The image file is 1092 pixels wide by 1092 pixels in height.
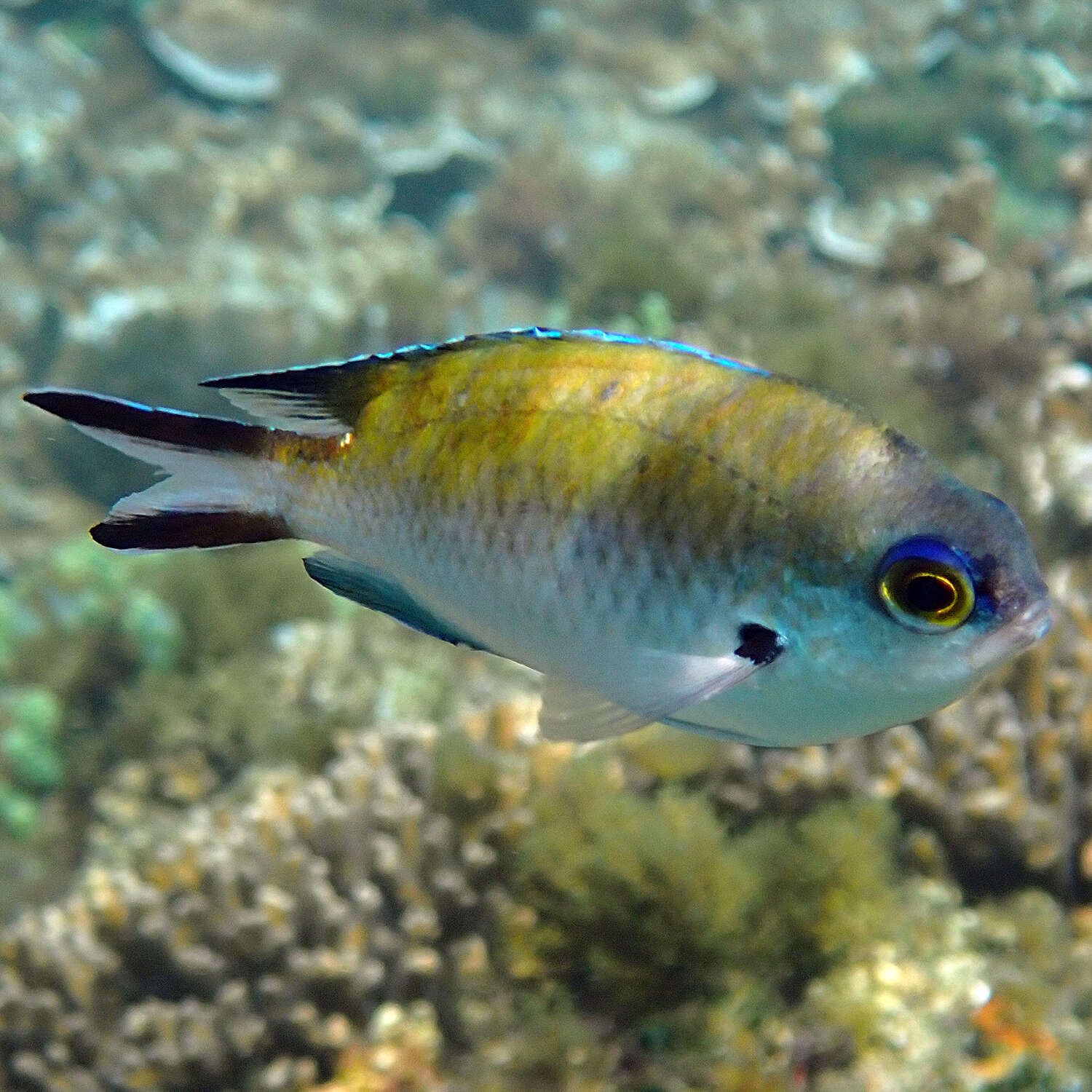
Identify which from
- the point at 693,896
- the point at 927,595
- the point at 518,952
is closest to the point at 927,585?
the point at 927,595

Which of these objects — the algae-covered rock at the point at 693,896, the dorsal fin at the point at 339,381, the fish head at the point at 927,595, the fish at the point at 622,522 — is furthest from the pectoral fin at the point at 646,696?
the algae-covered rock at the point at 693,896

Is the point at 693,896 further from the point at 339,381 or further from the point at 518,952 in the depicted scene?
the point at 339,381

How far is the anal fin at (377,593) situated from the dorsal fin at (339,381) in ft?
0.72

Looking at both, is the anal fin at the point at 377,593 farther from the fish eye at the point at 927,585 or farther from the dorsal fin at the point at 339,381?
the fish eye at the point at 927,585

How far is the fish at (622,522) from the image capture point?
1.25 m

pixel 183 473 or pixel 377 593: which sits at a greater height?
pixel 183 473

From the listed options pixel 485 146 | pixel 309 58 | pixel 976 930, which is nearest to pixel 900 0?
pixel 485 146

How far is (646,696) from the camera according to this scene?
128cm

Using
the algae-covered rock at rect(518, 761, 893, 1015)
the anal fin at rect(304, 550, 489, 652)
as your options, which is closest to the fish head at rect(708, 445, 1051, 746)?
the anal fin at rect(304, 550, 489, 652)

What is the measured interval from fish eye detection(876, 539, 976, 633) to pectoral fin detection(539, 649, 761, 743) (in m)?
0.21

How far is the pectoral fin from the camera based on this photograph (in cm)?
124

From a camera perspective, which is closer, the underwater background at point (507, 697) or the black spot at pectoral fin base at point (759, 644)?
the black spot at pectoral fin base at point (759, 644)

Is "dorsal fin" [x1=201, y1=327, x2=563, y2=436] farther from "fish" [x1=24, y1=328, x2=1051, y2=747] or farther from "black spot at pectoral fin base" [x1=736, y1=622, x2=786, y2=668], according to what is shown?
"black spot at pectoral fin base" [x1=736, y1=622, x2=786, y2=668]

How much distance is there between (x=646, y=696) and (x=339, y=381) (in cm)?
69
